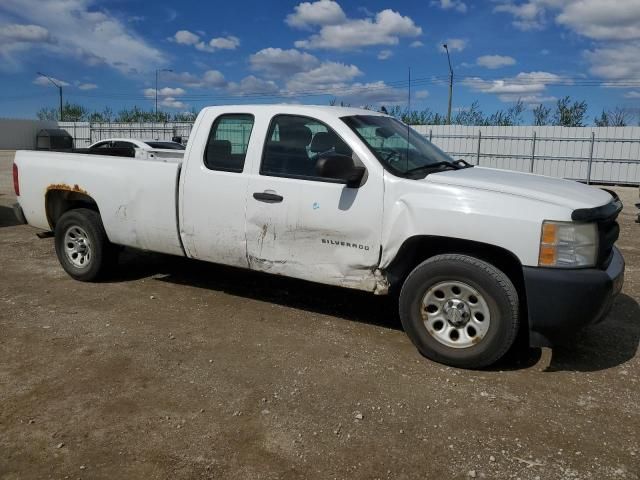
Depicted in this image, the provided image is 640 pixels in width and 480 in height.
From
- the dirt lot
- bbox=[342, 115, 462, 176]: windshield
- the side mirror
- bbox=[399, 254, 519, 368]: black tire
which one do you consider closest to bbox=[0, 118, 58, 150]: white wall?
the dirt lot

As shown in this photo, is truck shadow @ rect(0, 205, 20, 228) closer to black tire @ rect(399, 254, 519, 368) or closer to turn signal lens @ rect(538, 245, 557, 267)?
black tire @ rect(399, 254, 519, 368)

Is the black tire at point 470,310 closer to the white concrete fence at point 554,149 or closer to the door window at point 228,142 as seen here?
the door window at point 228,142

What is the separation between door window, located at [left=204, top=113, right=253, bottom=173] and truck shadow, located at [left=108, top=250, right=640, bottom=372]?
4.77 ft

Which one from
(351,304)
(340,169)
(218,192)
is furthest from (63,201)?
(340,169)

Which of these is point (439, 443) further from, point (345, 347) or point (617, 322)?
point (617, 322)

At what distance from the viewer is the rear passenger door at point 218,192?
490cm

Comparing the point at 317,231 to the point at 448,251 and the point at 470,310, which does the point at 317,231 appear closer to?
the point at 448,251

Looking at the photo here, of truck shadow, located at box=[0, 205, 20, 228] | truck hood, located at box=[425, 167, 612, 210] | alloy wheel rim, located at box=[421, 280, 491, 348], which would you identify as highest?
truck hood, located at box=[425, 167, 612, 210]

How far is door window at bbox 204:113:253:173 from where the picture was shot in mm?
4980

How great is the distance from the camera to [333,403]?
358 centimetres

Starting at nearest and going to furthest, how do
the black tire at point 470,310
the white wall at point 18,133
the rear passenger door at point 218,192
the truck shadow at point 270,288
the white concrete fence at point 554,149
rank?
1. the black tire at point 470,310
2. the rear passenger door at point 218,192
3. the truck shadow at point 270,288
4. the white concrete fence at point 554,149
5. the white wall at point 18,133

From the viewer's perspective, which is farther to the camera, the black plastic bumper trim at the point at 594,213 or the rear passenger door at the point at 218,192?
the rear passenger door at the point at 218,192

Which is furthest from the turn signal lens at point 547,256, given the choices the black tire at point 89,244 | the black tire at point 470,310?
the black tire at point 89,244

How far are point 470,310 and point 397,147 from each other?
1535 millimetres
